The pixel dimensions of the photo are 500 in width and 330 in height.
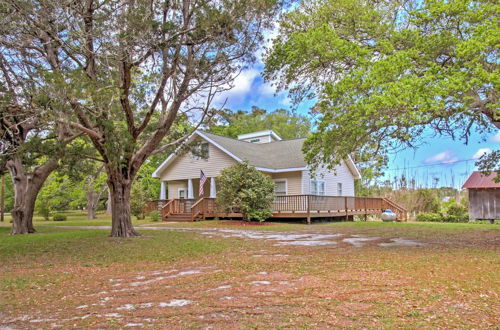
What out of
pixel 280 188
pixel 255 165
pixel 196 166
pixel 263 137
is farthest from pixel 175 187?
Result: pixel 263 137

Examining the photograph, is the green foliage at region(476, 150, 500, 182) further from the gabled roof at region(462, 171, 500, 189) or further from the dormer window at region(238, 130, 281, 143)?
the dormer window at region(238, 130, 281, 143)

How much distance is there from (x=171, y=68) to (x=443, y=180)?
91.6 feet

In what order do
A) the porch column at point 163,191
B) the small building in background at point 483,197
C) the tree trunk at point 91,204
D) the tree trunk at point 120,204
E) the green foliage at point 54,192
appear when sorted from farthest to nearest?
1. the tree trunk at point 91,204
2. the green foliage at point 54,192
3. the porch column at point 163,191
4. the small building in background at point 483,197
5. the tree trunk at point 120,204

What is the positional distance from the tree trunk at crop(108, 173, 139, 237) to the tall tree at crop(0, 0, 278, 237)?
3cm

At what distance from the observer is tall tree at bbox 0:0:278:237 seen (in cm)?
864

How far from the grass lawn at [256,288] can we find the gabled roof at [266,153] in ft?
39.8

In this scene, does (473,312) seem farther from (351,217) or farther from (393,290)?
(351,217)

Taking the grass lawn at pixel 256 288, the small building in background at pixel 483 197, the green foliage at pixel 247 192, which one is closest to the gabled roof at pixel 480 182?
the small building in background at pixel 483 197

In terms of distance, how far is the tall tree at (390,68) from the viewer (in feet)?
24.4

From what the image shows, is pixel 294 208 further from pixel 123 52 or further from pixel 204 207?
pixel 123 52

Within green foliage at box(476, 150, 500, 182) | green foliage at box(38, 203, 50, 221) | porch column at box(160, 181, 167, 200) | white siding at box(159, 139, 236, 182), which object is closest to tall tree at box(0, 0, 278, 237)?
green foliage at box(476, 150, 500, 182)

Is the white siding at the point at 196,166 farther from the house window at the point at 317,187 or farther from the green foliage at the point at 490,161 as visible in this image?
the green foliage at the point at 490,161

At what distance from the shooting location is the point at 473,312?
147 inches

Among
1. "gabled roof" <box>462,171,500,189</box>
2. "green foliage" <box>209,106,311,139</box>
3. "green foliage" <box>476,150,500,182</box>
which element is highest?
"green foliage" <box>209,106,311,139</box>
